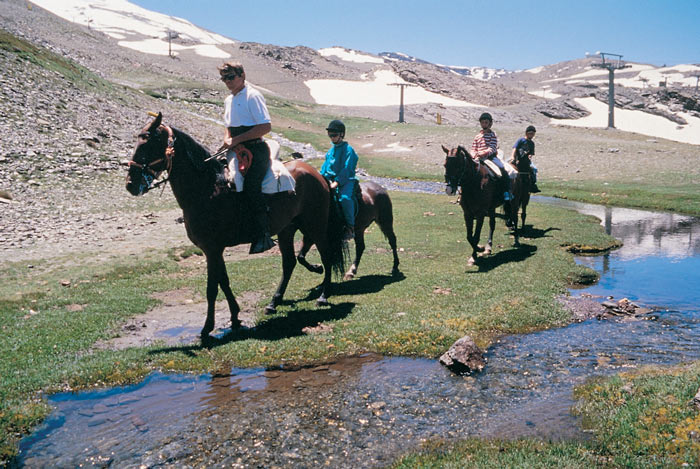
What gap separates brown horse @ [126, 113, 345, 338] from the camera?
837cm

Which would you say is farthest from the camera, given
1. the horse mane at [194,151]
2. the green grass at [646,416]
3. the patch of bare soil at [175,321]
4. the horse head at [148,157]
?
the patch of bare soil at [175,321]

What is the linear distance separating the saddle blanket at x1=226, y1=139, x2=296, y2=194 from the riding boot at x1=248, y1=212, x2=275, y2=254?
0.50 m

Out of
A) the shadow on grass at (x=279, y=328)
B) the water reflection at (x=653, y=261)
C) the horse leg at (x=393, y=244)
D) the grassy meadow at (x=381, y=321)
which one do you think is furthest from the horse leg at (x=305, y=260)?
the water reflection at (x=653, y=261)

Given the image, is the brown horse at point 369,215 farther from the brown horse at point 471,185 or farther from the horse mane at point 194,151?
the horse mane at point 194,151

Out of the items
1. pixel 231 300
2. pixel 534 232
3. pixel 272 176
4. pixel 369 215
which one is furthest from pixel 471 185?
pixel 231 300

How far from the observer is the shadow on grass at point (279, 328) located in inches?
351

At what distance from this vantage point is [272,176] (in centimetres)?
962

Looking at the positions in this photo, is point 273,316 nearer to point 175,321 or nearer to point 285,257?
point 285,257

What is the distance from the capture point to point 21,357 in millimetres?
8344

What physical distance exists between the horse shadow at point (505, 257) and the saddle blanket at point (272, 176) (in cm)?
658

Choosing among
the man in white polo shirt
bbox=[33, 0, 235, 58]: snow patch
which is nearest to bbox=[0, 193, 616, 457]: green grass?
the man in white polo shirt

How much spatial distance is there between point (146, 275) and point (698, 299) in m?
14.1

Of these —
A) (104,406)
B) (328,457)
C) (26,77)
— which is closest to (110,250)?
(104,406)

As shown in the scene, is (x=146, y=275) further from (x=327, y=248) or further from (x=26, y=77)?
(x=26, y=77)
